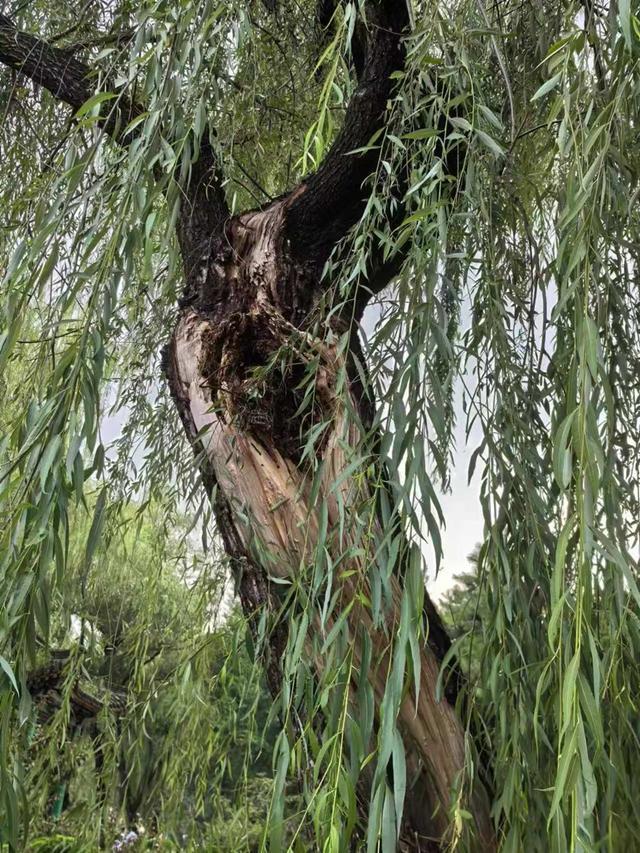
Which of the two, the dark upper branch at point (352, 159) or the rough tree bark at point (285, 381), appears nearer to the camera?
the rough tree bark at point (285, 381)

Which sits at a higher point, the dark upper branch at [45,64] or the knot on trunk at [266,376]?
the dark upper branch at [45,64]

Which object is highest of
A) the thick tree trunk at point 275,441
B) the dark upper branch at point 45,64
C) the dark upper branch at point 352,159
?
the dark upper branch at point 45,64

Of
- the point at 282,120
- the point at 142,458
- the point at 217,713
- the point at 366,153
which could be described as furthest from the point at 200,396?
the point at 282,120

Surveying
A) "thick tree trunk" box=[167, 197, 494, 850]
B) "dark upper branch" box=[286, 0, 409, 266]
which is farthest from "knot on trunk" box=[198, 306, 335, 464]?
"dark upper branch" box=[286, 0, 409, 266]

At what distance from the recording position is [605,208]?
1.05 metres

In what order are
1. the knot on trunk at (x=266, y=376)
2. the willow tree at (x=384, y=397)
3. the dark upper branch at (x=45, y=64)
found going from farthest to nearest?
1. the dark upper branch at (x=45, y=64)
2. the knot on trunk at (x=266, y=376)
3. the willow tree at (x=384, y=397)

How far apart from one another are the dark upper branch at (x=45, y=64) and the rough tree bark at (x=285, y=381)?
75 millimetres

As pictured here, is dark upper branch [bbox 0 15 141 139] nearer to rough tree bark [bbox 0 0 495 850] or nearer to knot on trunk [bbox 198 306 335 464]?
rough tree bark [bbox 0 0 495 850]

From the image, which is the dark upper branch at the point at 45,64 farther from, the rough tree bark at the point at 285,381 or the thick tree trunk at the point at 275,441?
the thick tree trunk at the point at 275,441

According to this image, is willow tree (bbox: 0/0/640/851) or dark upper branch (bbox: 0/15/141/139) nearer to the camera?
willow tree (bbox: 0/0/640/851)

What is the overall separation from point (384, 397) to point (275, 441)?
1.21 ft

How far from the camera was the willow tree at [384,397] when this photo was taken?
849 millimetres

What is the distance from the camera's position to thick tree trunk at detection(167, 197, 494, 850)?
1135 millimetres

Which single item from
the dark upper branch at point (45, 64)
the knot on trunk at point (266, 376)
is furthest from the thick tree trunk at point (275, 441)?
the dark upper branch at point (45, 64)
